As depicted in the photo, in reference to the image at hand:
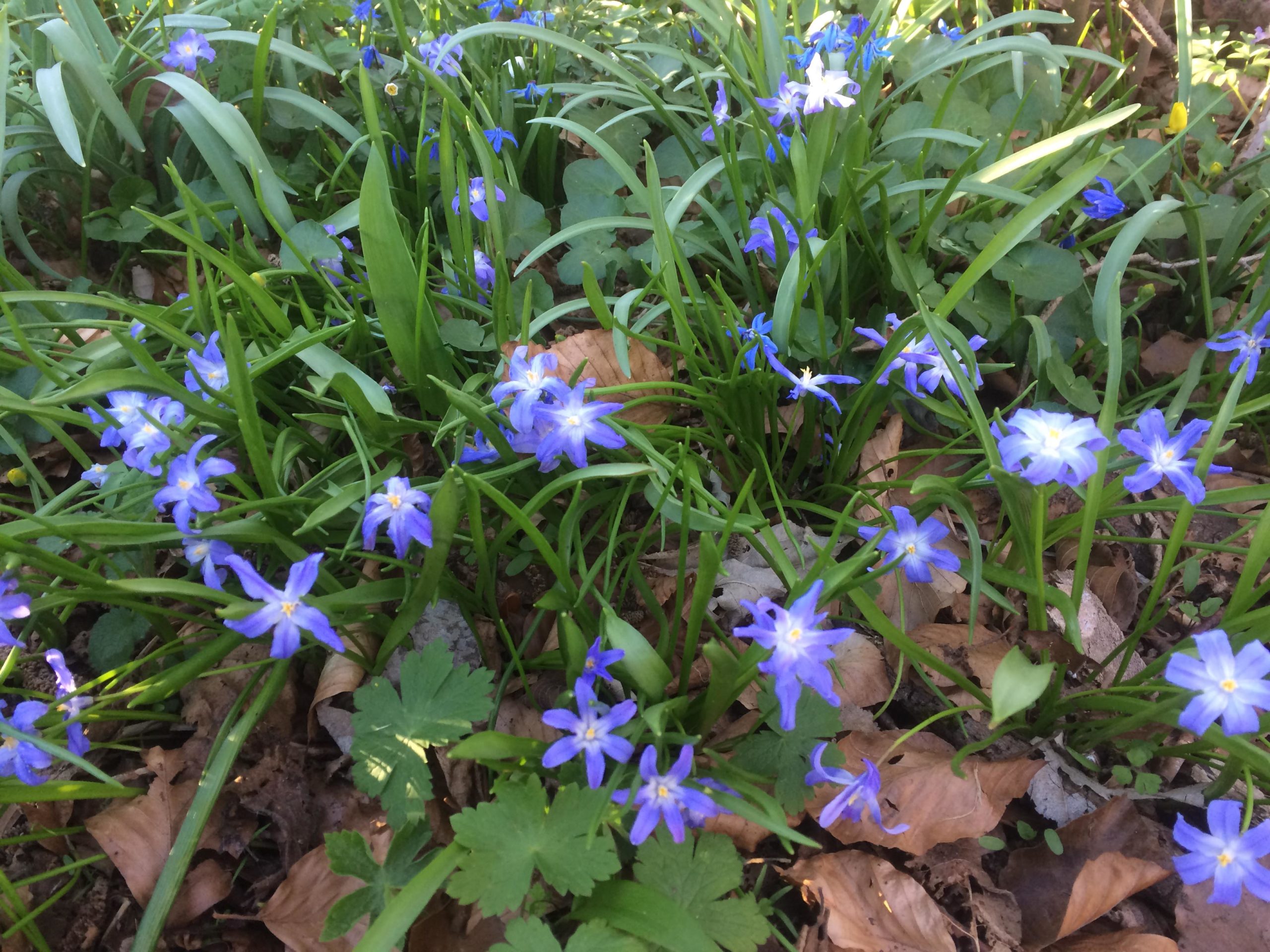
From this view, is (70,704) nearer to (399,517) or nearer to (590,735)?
(399,517)

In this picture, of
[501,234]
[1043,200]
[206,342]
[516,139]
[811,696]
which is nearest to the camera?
[811,696]

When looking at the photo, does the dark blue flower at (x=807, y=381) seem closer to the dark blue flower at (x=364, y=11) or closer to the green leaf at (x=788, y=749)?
the green leaf at (x=788, y=749)

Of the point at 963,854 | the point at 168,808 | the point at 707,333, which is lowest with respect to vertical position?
the point at 963,854

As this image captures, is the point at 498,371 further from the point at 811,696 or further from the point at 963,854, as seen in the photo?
the point at 963,854

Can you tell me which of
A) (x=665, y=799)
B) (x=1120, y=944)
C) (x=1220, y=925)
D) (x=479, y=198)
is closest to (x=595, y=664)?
(x=665, y=799)

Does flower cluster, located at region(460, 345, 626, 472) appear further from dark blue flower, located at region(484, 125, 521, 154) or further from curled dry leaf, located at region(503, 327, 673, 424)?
dark blue flower, located at region(484, 125, 521, 154)

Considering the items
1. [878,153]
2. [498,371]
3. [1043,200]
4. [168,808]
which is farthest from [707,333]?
[168,808]

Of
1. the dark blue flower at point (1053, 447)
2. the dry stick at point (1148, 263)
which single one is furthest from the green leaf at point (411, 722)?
the dry stick at point (1148, 263)
